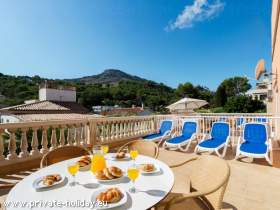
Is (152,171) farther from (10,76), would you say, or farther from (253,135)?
(10,76)

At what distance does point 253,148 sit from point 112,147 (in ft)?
13.3

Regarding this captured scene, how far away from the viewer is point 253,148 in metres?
4.62

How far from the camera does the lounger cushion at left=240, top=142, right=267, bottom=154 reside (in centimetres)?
442

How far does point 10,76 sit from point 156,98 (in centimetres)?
1903

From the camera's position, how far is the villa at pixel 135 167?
138cm

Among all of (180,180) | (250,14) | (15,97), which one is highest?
(250,14)

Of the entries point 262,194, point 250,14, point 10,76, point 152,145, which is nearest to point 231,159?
point 262,194

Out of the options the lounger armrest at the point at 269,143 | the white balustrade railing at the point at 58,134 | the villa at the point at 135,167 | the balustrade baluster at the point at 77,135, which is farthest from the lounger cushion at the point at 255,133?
the balustrade baluster at the point at 77,135

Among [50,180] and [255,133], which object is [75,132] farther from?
[255,133]

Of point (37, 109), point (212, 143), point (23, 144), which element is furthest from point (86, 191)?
point (37, 109)

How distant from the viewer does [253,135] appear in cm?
522

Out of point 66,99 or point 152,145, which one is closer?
point 152,145

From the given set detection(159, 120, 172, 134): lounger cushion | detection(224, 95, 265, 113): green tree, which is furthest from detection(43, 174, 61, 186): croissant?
detection(224, 95, 265, 113): green tree

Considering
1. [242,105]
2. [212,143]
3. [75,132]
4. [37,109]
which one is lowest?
[212,143]
